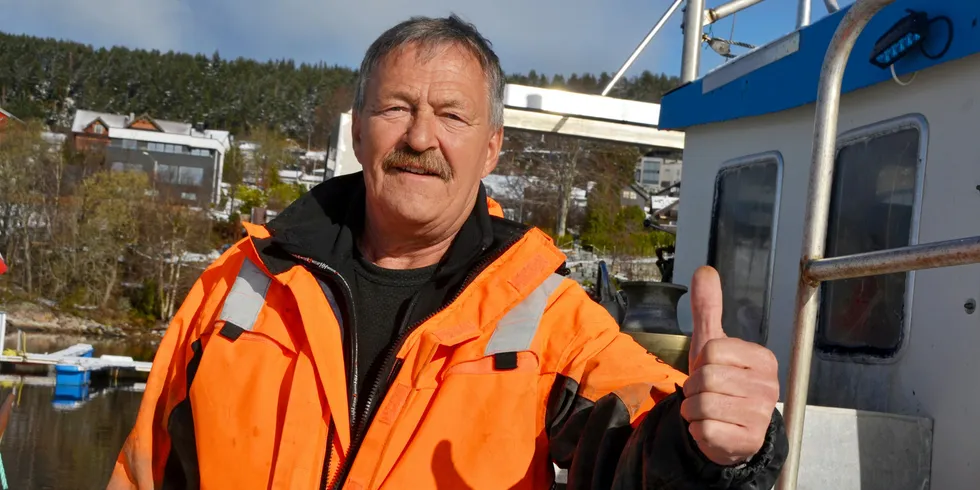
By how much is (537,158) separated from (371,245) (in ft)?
163

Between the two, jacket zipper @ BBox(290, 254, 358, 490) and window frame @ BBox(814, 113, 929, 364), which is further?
window frame @ BBox(814, 113, 929, 364)

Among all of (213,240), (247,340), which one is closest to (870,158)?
(247,340)

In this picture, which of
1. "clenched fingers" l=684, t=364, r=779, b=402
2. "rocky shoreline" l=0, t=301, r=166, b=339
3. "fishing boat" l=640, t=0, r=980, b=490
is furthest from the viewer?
"rocky shoreline" l=0, t=301, r=166, b=339

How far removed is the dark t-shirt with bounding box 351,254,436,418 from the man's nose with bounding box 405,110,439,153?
35 centimetres

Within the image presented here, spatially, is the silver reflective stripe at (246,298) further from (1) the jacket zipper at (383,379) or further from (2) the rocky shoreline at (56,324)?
(2) the rocky shoreline at (56,324)

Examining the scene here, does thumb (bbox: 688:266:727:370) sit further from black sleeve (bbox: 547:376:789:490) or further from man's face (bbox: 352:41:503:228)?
man's face (bbox: 352:41:503:228)

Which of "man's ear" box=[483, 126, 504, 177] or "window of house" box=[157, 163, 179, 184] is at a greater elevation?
"window of house" box=[157, 163, 179, 184]

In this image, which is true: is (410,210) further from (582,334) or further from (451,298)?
(582,334)

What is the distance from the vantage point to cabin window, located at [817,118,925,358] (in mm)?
4008

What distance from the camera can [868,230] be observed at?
4.36 m

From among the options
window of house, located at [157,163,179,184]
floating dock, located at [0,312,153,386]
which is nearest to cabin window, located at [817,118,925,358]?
floating dock, located at [0,312,153,386]

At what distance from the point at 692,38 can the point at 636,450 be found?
18.4ft

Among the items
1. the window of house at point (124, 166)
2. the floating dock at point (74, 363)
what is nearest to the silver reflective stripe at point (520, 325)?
the floating dock at point (74, 363)

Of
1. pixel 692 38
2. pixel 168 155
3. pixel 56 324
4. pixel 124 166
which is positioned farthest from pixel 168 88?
pixel 692 38
